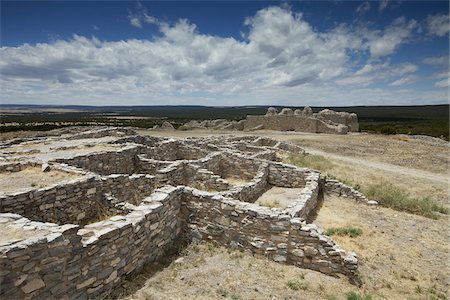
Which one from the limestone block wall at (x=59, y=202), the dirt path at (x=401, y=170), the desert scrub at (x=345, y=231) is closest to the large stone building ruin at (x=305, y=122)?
the dirt path at (x=401, y=170)

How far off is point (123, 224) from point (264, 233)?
10.9 ft

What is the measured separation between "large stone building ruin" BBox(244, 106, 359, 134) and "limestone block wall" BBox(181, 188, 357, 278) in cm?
3390

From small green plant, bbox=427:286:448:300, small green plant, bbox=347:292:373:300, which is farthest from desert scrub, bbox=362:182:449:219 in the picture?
small green plant, bbox=347:292:373:300

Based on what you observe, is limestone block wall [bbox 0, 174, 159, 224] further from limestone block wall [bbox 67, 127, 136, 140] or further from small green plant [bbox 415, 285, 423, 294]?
limestone block wall [bbox 67, 127, 136, 140]

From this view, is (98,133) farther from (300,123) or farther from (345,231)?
(300,123)

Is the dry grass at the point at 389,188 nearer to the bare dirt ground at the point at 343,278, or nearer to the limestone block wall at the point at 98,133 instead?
the bare dirt ground at the point at 343,278

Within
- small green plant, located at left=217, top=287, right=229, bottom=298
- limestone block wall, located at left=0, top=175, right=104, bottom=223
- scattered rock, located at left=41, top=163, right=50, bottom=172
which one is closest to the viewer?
small green plant, located at left=217, top=287, right=229, bottom=298

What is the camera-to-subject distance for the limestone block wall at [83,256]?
4.53 meters

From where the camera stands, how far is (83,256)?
530 centimetres

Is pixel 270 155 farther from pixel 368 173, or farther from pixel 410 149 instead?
pixel 410 149

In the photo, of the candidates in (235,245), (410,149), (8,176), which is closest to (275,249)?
(235,245)

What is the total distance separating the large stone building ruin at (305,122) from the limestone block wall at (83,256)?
35.5 metres

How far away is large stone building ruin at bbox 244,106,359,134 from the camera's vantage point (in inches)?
1565

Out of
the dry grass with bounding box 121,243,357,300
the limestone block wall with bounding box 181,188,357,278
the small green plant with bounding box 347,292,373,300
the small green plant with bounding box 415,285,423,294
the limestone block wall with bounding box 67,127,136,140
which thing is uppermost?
the limestone block wall with bounding box 67,127,136,140
